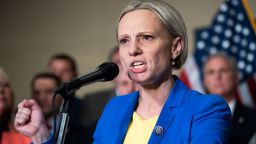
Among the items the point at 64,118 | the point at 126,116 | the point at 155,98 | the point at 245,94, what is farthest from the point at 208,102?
the point at 245,94

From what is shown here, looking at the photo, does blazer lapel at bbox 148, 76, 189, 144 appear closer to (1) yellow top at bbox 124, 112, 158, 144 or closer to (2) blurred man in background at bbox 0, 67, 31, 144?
(1) yellow top at bbox 124, 112, 158, 144

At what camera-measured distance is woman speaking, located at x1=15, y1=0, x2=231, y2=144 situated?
2.21 meters

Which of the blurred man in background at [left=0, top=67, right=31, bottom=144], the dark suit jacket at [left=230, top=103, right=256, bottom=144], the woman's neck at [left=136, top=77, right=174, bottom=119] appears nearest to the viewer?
the woman's neck at [left=136, top=77, right=174, bottom=119]

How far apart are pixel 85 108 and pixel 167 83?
9.90 feet

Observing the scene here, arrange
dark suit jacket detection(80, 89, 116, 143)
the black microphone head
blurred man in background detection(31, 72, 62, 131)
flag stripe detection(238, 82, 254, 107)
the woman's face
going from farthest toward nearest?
flag stripe detection(238, 82, 254, 107), dark suit jacket detection(80, 89, 116, 143), blurred man in background detection(31, 72, 62, 131), the woman's face, the black microphone head

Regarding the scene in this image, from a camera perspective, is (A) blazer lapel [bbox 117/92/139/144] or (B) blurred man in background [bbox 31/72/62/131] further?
(B) blurred man in background [bbox 31/72/62/131]

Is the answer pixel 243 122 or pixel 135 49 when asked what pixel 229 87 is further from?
pixel 135 49

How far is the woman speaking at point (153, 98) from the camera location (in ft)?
7.26

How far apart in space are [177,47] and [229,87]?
2.68 meters

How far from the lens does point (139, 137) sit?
7.66 feet

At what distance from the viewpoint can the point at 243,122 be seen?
187 inches

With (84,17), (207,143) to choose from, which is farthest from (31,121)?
(84,17)

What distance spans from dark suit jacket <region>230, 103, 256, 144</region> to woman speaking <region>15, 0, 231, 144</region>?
222 cm

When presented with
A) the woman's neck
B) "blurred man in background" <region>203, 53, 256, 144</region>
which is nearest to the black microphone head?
the woman's neck
